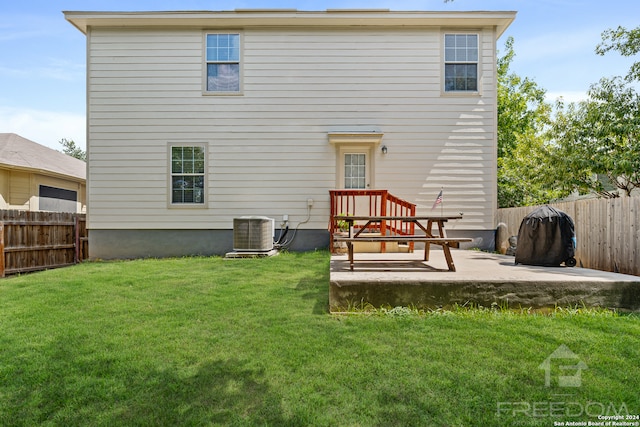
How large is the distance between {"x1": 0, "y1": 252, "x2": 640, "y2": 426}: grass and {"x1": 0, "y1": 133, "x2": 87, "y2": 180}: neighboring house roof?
1010cm

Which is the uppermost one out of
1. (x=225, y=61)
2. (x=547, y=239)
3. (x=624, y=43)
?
(x=624, y=43)

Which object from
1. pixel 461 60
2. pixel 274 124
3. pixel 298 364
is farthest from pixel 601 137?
pixel 298 364

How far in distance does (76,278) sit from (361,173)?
624 cm

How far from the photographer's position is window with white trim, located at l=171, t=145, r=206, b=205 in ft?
27.1

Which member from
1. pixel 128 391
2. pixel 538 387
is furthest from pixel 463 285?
pixel 128 391

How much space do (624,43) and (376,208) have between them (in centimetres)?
969

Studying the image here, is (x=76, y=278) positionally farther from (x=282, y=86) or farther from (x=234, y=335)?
(x=282, y=86)

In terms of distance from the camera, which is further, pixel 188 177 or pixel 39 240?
pixel 188 177

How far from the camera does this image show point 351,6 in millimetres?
8094

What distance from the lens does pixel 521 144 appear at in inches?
529

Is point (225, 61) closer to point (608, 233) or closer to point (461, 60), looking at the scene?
point (461, 60)

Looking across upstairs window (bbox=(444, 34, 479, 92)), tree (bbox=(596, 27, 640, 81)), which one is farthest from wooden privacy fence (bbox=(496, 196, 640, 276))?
tree (bbox=(596, 27, 640, 81))
